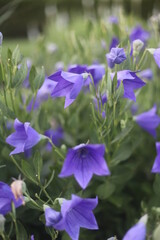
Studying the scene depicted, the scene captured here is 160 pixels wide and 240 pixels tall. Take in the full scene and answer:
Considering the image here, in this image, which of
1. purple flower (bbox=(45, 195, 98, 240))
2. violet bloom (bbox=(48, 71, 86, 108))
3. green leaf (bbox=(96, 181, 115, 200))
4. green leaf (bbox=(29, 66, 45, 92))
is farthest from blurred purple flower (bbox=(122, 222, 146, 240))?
green leaf (bbox=(29, 66, 45, 92))

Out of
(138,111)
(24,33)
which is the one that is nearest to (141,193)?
(138,111)

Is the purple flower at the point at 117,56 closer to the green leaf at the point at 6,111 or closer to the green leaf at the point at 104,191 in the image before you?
the green leaf at the point at 6,111

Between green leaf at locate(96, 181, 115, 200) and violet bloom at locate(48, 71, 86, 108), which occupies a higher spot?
violet bloom at locate(48, 71, 86, 108)

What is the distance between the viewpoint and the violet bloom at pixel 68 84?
1147 millimetres

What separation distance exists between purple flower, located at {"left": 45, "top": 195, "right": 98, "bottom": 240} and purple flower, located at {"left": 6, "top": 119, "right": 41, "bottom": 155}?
0.28 metres

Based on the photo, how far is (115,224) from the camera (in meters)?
1.72

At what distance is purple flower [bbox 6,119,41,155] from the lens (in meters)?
1.20

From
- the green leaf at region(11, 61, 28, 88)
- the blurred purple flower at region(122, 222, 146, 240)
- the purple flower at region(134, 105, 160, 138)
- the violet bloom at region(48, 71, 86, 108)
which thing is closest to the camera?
the blurred purple flower at region(122, 222, 146, 240)

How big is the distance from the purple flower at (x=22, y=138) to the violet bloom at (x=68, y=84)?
0.49 feet

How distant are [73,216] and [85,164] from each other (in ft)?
0.56

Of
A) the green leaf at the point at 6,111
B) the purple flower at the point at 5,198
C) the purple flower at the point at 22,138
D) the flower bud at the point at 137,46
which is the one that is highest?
the flower bud at the point at 137,46

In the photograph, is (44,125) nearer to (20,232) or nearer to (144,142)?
(20,232)

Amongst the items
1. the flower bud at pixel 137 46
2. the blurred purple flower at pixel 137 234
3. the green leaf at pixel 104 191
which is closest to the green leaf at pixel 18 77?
the flower bud at pixel 137 46

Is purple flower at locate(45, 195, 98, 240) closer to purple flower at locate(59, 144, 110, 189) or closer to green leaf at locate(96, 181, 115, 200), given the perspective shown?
purple flower at locate(59, 144, 110, 189)
